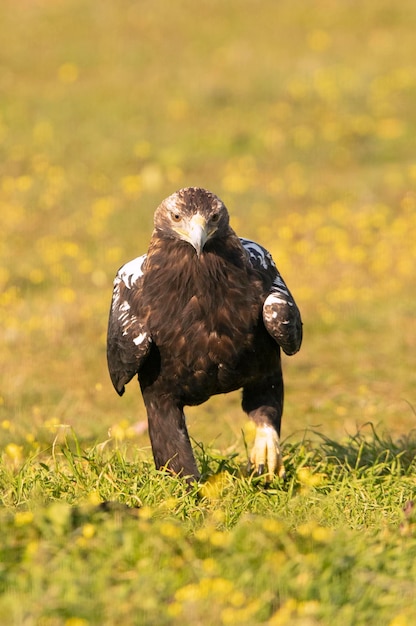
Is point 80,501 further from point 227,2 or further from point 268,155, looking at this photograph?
point 227,2

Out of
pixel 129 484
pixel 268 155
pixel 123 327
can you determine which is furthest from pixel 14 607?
pixel 268 155

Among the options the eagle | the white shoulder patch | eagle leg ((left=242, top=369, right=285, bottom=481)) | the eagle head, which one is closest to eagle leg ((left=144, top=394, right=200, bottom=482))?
the eagle

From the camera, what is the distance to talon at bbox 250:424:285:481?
614cm

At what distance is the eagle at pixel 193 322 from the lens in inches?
231

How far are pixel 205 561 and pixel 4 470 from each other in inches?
75.1

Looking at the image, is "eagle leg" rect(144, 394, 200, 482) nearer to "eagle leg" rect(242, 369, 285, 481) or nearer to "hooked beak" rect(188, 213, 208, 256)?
"eagle leg" rect(242, 369, 285, 481)

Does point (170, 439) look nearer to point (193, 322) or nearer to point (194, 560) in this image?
point (193, 322)

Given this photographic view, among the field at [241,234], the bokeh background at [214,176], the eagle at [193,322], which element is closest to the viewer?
the field at [241,234]

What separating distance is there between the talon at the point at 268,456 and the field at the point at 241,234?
3.9 inches

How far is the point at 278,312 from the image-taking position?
19.5 ft

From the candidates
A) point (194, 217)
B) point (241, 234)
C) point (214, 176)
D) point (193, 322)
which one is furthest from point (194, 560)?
point (214, 176)

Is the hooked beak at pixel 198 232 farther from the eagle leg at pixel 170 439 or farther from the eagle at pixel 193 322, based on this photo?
the eagle leg at pixel 170 439

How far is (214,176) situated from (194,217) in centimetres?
1124

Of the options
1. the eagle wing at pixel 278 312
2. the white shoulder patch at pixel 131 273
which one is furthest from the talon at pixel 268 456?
the white shoulder patch at pixel 131 273
